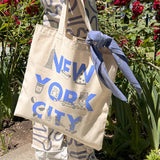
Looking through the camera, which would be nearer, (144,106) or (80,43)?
(80,43)

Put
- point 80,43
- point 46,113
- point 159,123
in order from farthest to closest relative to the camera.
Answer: point 159,123
point 46,113
point 80,43

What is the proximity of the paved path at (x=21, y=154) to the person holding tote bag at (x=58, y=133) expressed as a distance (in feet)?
1.63

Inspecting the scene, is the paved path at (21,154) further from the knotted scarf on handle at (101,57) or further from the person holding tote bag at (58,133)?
the knotted scarf on handle at (101,57)

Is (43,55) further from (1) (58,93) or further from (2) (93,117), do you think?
(2) (93,117)

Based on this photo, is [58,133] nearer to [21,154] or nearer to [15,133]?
[21,154]

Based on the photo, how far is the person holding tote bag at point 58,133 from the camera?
1.23m

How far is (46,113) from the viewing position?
1.22 meters

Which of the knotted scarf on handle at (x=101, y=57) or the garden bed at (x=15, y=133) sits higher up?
the knotted scarf on handle at (x=101, y=57)

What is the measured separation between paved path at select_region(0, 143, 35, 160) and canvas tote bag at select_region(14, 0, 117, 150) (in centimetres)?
99

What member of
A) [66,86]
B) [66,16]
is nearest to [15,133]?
[66,86]

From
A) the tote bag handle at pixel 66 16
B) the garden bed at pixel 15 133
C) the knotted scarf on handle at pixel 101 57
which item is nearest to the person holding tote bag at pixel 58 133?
the tote bag handle at pixel 66 16

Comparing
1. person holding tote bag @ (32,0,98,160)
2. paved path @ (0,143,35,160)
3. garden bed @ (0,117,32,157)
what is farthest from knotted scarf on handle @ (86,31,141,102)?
garden bed @ (0,117,32,157)

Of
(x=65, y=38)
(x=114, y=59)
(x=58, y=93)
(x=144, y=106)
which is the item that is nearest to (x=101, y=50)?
(x=114, y=59)

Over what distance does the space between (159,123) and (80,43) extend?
3.44 feet
